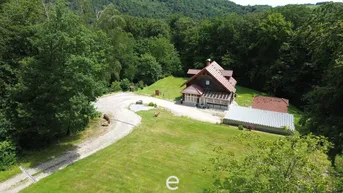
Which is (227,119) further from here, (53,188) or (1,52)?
(1,52)

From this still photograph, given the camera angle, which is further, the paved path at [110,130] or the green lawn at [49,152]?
the green lawn at [49,152]

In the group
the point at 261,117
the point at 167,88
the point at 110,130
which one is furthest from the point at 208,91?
the point at 110,130

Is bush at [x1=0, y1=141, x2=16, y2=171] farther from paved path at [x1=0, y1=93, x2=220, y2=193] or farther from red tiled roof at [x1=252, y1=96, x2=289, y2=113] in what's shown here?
red tiled roof at [x1=252, y1=96, x2=289, y2=113]

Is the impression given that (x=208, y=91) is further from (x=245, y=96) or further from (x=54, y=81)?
(x=54, y=81)

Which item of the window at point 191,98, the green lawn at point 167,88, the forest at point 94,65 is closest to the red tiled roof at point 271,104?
the forest at point 94,65

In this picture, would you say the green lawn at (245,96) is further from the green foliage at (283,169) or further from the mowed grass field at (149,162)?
the green foliage at (283,169)

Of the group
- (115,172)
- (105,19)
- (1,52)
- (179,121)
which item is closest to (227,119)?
(179,121)
